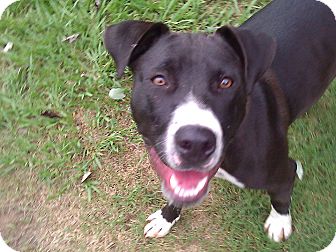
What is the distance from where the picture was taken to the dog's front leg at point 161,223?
392 cm

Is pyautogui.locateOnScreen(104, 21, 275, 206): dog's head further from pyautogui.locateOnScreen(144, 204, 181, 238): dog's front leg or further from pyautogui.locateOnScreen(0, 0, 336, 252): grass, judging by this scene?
pyautogui.locateOnScreen(0, 0, 336, 252): grass

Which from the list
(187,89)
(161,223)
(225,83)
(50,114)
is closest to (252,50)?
(225,83)

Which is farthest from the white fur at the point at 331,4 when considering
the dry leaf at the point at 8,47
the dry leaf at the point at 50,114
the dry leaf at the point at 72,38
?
the dry leaf at the point at 8,47

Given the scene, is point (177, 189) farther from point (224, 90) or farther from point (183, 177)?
point (224, 90)

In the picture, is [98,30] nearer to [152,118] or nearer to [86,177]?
[86,177]

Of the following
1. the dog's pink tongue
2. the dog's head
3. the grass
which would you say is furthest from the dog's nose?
the grass

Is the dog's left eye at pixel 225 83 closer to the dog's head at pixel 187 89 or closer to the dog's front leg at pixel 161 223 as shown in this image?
the dog's head at pixel 187 89

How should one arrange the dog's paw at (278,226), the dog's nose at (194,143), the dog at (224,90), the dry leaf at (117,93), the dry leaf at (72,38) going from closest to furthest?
the dog's nose at (194,143) < the dog at (224,90) < the dog's paw at (278,226) < the dry leaf at (117,93) < the dry leaf at (72,38)

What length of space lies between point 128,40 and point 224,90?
1.88 feet

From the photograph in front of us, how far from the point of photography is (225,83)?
2791 millimetres

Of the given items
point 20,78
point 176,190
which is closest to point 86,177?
point 20,78

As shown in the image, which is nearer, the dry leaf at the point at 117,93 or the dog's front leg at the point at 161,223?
the dog's front leg at the point at 161,223

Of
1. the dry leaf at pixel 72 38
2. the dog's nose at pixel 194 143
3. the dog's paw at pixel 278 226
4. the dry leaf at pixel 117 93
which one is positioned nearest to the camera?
the dog's nose at pixel 194 143

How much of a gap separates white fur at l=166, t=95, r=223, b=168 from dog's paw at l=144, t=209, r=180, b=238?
1319 mm
